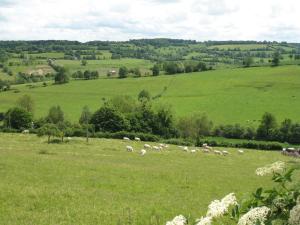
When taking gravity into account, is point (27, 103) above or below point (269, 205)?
below

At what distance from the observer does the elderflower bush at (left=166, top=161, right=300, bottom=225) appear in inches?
127

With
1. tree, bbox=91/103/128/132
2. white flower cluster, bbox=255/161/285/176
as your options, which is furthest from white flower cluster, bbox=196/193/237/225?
tree, bbox=91/103/128/132

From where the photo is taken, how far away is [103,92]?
136 meters

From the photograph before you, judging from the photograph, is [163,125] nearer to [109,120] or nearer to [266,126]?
[109,120]

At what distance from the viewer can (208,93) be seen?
424 feet

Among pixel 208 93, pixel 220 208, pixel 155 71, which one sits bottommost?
pixel 208 93

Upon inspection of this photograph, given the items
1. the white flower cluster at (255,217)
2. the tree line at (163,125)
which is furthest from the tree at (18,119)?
the white flower cluster at (255,217)

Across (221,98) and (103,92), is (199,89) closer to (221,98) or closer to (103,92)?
(221,98)

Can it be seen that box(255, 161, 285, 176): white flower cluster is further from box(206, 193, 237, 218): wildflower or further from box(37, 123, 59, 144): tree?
box(37, 123, 59, 144): tree

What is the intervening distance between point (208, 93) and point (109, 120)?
1953 inches

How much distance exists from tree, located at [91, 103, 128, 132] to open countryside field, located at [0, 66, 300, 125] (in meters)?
20.9

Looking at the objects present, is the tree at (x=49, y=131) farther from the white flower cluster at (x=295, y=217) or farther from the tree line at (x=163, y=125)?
the white flower cluster at (x=295, y=217)

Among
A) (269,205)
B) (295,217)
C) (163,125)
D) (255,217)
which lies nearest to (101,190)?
(269,205)

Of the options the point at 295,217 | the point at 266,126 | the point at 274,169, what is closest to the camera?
the point at 295,217
